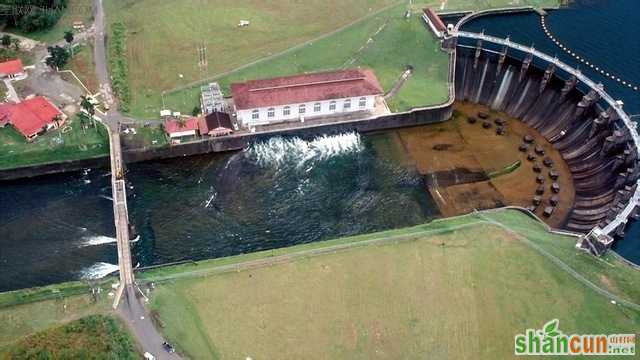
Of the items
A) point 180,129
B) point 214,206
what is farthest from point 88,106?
point 214,206

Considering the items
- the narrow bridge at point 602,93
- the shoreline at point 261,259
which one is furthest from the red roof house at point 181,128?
the narrow bridge at point 602,93

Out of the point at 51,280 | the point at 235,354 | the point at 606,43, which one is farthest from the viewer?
the point at 606,43


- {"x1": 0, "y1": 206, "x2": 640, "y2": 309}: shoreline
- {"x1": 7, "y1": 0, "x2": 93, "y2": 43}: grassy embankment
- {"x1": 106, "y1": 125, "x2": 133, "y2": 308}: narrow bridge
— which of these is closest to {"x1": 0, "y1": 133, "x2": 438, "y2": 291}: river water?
{"x1": 106, "y1": 125, "x2": 133, "y2": 308}: narrow bridge

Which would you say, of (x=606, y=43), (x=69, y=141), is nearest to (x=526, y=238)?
(x=606, y=43)

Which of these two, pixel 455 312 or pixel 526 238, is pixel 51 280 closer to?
pixel 455 312

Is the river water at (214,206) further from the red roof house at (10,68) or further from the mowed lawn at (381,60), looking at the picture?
the red roof house at (10,68)

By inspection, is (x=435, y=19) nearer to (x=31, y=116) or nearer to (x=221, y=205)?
(x=221, y=205)
